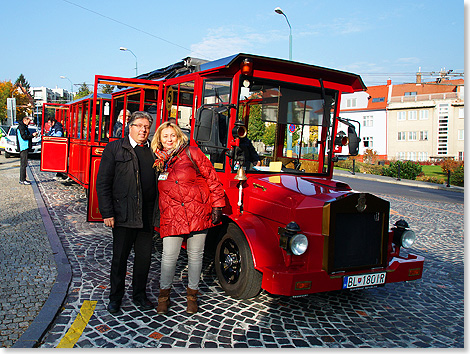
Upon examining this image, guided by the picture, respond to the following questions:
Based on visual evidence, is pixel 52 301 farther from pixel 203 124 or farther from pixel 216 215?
pixel 203 124

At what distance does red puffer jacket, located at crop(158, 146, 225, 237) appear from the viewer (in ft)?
13.0

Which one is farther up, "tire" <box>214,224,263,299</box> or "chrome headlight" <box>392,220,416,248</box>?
"chrome headlight" <box>392,220,416,248</box>

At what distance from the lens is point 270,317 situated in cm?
419

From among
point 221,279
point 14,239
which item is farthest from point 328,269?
point 14,239

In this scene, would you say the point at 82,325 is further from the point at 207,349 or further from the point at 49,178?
the point at 49,178

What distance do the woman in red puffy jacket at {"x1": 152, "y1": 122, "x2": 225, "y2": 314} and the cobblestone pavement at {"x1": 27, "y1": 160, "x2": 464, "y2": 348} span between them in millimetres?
368

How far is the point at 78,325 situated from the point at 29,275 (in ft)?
5.20

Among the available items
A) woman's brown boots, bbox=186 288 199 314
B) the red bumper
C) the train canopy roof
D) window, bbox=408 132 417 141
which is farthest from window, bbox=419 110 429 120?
woman's brown boots, bbox=186 288 199 314

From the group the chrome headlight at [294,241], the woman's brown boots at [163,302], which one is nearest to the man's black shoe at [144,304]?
the woman's brown boots at [163,302]

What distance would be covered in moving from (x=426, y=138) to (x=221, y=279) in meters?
51.9

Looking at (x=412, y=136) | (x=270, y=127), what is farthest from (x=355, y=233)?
(x=412, y=136)

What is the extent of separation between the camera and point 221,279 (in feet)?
15.6

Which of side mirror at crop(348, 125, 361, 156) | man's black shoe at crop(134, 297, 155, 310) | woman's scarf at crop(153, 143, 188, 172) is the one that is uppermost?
side mirror at crop(348, 125, 361, 156)

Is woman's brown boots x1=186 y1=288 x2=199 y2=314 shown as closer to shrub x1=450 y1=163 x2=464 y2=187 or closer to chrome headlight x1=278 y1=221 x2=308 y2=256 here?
chrome headlight x1=278 y1=221 x2=308 y2=256
